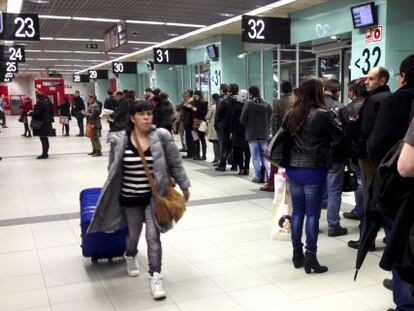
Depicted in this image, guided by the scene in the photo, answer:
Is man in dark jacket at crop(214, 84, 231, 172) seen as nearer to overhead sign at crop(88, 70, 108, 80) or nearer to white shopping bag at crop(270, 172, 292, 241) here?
white shopping bag at crop(270, 172, 292, 241)

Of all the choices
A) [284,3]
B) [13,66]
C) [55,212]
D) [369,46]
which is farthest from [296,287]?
[13,66]

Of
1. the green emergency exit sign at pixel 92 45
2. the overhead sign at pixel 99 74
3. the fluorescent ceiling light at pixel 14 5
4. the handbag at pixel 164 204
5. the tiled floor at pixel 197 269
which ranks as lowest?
the tiled floor at pixel 197 269

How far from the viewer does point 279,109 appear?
6148mm

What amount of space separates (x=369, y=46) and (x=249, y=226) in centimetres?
536

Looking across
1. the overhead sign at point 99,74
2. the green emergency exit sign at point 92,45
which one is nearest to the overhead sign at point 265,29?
the green emergency exit sign at point 92,45

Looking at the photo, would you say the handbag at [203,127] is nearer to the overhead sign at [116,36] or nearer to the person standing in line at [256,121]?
the person standing in line at [256,121]

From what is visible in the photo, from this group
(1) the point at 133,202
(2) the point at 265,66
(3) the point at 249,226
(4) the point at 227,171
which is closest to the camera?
(1) the point at 133,202

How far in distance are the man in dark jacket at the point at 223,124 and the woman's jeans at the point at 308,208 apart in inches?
172

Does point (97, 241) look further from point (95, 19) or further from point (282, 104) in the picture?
point (95, 19)

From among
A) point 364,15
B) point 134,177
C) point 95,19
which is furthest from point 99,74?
point 134,177

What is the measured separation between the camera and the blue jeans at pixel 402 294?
2.61 m

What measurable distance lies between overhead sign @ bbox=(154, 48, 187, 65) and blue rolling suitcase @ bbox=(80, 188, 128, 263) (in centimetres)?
1182

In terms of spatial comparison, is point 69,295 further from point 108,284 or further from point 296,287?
point 296,287

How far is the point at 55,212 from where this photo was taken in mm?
5707
